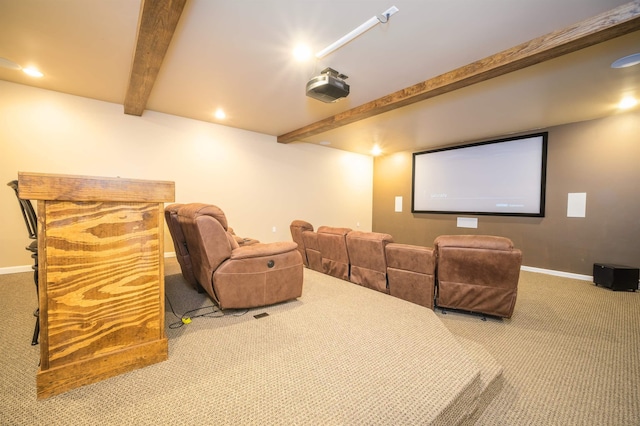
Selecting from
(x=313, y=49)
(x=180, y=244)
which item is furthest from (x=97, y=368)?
(x=313, y=49)

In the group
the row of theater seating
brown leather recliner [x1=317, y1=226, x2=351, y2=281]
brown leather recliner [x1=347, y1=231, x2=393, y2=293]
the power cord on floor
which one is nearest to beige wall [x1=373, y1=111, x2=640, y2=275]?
the row of theater seating

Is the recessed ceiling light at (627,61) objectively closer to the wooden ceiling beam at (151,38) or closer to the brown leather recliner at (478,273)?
the brown leather recliner at (478,273)

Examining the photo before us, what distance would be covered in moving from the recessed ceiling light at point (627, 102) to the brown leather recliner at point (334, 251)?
4.47 meters

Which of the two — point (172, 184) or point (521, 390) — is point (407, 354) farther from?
point (172, 184)

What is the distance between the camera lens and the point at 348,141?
6312mm

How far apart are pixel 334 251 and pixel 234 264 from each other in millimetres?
1687

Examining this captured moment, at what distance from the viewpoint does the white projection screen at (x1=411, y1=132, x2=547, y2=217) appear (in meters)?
5.00

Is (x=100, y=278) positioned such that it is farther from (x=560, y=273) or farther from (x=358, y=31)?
(x=560, y=273)

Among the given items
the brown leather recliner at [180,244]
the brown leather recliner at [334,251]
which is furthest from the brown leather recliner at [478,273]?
the brown leather recliner at [180,244]

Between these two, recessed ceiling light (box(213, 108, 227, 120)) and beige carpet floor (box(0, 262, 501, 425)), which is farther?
recessed ceiling light (box(213, 108, 227, 120))

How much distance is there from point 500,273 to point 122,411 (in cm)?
298

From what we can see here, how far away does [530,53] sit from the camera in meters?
2.42

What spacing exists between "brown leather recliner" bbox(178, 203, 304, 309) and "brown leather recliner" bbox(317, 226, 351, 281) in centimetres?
101

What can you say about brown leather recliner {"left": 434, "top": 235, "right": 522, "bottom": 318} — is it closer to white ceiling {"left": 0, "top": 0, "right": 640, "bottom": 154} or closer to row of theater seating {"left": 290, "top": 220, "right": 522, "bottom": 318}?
row of theater seating {"left": 290, "top": 220, "right": 522, "bottom": 318}
